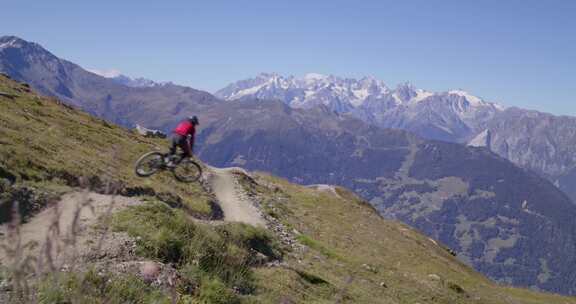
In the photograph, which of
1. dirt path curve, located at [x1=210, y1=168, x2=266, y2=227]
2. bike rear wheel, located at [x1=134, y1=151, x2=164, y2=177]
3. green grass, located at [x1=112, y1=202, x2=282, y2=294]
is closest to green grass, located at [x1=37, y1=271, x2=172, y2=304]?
green grass, located at [x1=112, y1=202, x2=282, y2=294]

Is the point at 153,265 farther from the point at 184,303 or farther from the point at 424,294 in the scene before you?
the point at 424,294

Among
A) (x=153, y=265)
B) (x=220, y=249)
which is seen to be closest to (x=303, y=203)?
(x=220, y=249)

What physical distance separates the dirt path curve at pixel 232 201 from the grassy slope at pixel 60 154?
211cm

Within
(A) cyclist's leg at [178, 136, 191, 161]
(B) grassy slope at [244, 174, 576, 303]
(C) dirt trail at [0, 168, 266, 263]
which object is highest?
(A) cyclist's leg at [178, 136, 191, 161]

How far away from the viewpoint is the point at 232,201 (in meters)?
37.2

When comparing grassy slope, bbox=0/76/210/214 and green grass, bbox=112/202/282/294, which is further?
grassy slope, bbox=0/76/210/214

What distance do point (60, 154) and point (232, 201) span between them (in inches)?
576

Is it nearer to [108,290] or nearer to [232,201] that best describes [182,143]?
[108,290]

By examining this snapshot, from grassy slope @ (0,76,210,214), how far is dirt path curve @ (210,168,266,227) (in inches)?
83.1

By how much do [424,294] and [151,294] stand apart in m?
19.8

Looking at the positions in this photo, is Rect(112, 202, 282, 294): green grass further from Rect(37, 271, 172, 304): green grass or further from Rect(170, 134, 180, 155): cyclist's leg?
Rect(170, 134, 180, 155): cyclist's leg

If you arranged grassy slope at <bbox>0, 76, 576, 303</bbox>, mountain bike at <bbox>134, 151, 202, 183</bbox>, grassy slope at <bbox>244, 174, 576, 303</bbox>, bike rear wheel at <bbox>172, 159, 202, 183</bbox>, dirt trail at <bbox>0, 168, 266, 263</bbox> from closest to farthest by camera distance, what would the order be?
dirt trail at <bbox>0, 168, 266, 263</bbox>
grassy slope at <bbox>0, 76, 576, 303</bbox>
grassy slope at <bbox>244, 174, 576, 303</bbox>
mountain bike at <bbox>134, 151, 202, 183</bbox>
bike rear wheel at <bbox>172, 159, 202, 183</bbox>

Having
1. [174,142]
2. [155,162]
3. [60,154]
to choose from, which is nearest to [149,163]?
[155,162]

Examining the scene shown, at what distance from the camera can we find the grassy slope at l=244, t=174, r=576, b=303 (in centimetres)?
1717
